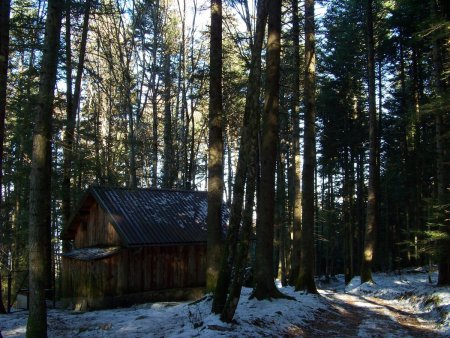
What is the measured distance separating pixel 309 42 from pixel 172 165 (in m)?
16.3

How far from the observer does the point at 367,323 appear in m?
11.0

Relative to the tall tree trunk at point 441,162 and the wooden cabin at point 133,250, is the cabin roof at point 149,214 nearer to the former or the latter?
the wooden cabin at point 133,250

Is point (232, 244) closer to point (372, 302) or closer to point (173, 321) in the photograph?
point (173, 321)

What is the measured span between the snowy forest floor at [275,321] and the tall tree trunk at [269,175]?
635mm

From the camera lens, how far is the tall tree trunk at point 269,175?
35.3ft

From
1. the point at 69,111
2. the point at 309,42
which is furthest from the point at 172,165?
the point at 309,42

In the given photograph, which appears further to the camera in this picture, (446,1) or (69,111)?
(69,111)

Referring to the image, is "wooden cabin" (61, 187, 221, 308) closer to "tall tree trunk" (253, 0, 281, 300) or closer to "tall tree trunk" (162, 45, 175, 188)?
"tall tree trunk" (253, 0, 281, 300)

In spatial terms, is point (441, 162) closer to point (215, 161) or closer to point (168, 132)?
point (215, 161)

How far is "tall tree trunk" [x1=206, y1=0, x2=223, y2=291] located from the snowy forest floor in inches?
53.2

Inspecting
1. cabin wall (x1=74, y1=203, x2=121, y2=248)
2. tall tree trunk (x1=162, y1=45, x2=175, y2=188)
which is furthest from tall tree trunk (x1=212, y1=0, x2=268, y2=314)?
tall tree trunk (x1=162, y1=45, x2=175, y2=188)

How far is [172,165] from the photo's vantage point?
1152 inches

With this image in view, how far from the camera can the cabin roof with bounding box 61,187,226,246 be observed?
635 inches

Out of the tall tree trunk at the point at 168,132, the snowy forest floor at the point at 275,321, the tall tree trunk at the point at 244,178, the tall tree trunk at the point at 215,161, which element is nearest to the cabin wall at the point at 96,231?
the snowy forest floor at the point at 275,321
